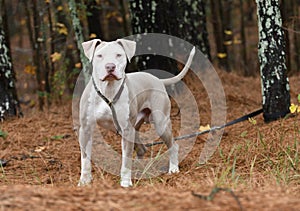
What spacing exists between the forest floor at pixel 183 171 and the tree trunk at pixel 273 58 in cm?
24

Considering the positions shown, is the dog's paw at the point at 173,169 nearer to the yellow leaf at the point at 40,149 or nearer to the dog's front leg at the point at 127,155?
the dog's front leg at the point at 127,155

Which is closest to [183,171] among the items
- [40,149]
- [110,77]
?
[110,77]

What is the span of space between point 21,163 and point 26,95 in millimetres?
10042

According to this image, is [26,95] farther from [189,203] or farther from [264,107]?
[189,203]

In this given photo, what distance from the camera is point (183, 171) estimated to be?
17.3 ft

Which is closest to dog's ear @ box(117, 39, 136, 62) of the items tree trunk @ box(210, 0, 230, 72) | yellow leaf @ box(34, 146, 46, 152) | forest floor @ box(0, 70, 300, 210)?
forest floor @ box(0, 70, 300, 210)

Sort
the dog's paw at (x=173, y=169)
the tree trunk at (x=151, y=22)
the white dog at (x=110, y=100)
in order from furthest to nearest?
1. the tree trunk at (x=151, y=22)
2. the dog's paw at (x=173, y=169)
3. the white dog at (x=110, y=100)

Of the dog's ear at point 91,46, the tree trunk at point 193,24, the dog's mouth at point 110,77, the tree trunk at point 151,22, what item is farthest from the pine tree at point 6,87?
the dog's mouth at point 110,77

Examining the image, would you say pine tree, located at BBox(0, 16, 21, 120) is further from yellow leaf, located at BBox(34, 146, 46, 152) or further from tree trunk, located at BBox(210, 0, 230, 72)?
tree trunk, located at BBox(210, 0, 230, 72)

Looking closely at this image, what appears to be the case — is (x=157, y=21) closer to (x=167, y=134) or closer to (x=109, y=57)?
(x=167, y=134)

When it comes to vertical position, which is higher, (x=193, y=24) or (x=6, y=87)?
(x=193, y=24)

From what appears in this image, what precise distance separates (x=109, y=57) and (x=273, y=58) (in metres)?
2.36

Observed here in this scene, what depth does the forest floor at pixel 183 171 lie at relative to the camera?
2.99 m

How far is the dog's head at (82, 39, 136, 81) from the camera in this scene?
4.56 meters
